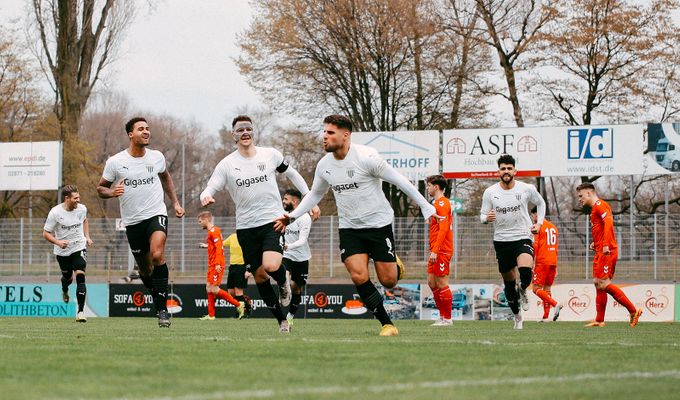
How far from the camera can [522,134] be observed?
34125 mm

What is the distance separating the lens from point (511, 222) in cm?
1535

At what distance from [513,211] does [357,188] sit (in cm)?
495

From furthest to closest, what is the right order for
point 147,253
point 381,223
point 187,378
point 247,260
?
point 147,253 < point 247,260 < point 381,223 < point 187,378

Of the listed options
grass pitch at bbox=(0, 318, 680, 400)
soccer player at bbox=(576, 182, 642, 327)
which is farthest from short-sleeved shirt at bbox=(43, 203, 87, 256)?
grass pitch at bbox=(0, 318, 680, 400)

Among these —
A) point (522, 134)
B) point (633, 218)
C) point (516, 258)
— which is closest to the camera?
point (516, 258)

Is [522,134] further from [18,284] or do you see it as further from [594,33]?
[18,284]

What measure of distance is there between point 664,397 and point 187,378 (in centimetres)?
259

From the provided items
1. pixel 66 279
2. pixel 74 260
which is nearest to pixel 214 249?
pixel 66 279

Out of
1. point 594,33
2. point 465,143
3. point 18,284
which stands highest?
point 594,33

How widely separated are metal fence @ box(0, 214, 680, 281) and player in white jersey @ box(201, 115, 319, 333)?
17743mm

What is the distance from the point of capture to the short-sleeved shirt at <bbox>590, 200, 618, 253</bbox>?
15.4 m

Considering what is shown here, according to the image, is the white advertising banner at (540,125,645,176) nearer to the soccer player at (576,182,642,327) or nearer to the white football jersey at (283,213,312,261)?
the white football jersey at (283,213,312,261)

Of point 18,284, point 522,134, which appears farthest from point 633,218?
point 18,284

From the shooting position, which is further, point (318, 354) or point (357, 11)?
point (357, 11)
